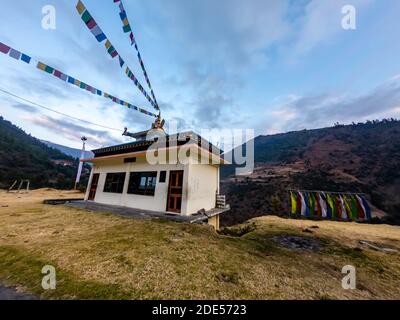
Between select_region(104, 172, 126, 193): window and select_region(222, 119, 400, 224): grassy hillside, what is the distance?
16.1 meters

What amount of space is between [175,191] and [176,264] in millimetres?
5770

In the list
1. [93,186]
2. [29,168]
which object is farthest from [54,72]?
[29,168]

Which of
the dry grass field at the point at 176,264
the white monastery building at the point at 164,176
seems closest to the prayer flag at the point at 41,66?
the white monastery building at the point at 164,176

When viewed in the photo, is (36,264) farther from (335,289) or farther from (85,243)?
(335,289)

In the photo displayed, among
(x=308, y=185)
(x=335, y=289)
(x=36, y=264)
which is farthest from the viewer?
(x=308, y=185)

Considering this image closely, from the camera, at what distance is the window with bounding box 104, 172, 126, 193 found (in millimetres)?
12477

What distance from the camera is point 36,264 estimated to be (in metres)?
3.89

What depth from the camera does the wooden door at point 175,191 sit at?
9648mm

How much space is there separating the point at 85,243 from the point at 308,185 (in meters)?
35.0

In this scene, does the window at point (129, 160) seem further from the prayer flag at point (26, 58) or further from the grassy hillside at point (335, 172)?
the grassy hillside at point (335, 172)

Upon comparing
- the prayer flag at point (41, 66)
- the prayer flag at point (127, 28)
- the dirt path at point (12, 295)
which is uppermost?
the prayer flag at point (127, 28)

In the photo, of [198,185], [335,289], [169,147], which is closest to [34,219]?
[169,147]

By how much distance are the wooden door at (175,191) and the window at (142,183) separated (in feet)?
4.53

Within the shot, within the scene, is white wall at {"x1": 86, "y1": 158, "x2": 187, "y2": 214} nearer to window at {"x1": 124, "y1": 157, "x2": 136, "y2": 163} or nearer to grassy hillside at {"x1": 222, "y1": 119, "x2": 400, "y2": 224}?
window at {"x1": 124, "y1": 157, "x2": 136, "y2": 163}
